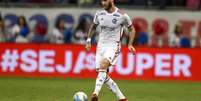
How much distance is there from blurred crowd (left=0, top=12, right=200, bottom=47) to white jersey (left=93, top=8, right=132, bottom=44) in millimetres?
10504

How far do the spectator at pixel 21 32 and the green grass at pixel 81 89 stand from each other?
332cm

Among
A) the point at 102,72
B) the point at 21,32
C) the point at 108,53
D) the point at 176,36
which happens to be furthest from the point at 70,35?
the point at 102,72

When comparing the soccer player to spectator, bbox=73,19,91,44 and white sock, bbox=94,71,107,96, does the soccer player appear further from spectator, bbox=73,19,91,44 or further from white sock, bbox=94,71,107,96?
spectator, bbox=73,19,91,44

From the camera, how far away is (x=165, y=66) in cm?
2392

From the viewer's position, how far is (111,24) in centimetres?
1512

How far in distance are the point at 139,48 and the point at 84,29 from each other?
11.5 ft

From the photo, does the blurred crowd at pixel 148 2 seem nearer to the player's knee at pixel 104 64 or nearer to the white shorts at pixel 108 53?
the white shorts at pixel 108 53

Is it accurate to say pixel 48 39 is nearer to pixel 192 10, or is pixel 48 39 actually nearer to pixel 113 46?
pixel 192 10

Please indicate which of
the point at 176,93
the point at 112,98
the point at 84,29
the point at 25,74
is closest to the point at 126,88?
the point at 176,93

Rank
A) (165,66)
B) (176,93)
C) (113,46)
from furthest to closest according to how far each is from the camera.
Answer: (165,66), (176,93), (113,46)

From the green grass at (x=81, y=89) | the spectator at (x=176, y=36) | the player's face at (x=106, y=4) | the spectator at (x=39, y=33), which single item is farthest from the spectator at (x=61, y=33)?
the player's face at (x=106, y=4)

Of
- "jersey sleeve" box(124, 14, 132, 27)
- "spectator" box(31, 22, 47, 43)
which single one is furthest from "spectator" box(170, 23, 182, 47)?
"jersey sleeve" box(124, 14, 132, 27)

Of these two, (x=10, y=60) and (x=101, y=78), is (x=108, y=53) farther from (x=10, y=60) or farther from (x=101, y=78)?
(x=10, y=60)

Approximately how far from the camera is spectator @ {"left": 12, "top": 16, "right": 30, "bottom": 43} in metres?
26.2
